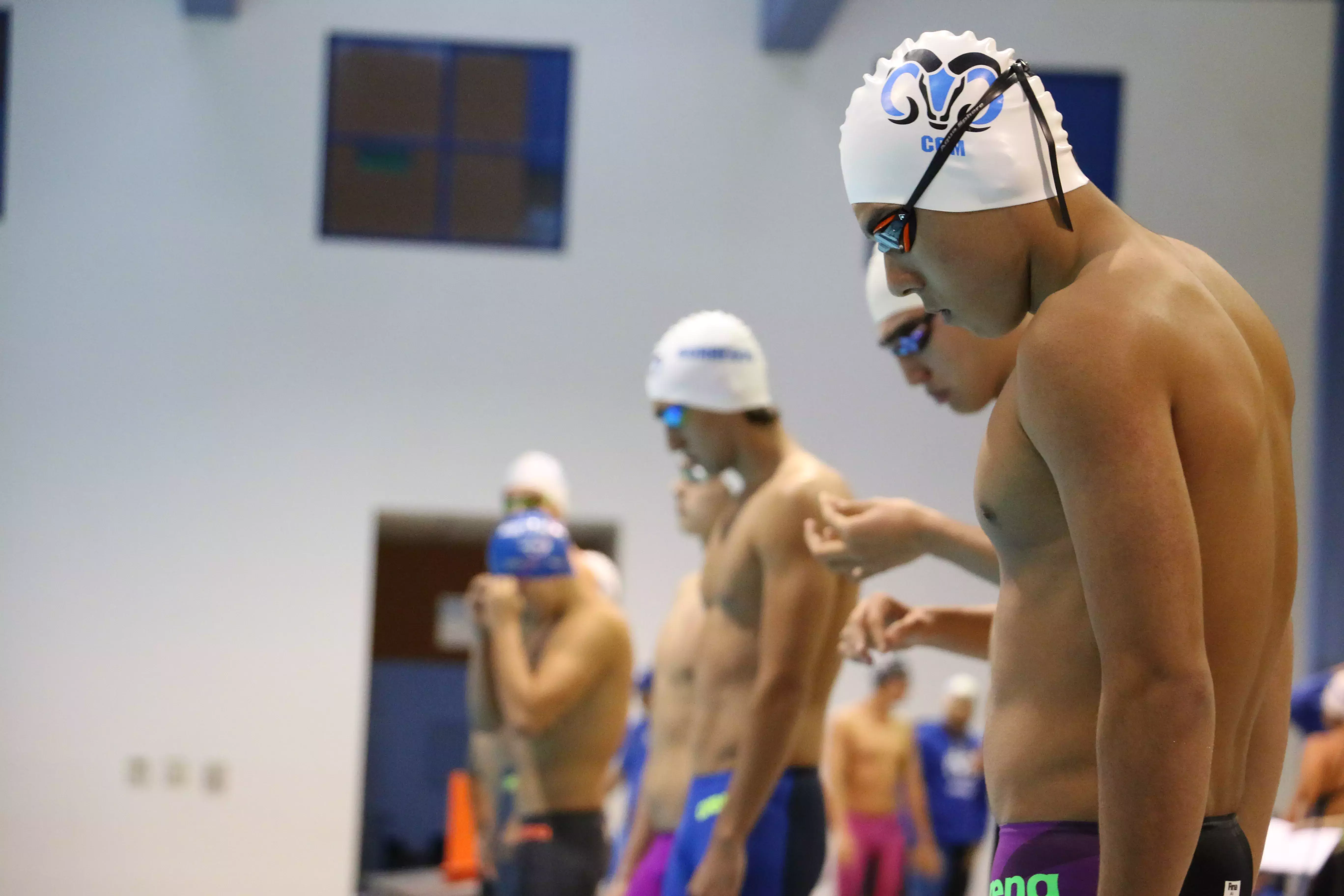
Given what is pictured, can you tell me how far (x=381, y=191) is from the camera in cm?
430

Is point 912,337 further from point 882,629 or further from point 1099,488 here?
point 1099,488

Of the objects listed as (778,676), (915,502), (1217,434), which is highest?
(1217,434)

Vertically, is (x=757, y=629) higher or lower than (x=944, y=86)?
lower

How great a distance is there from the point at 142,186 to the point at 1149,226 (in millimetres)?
1797

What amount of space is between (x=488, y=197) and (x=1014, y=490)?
3925 mm

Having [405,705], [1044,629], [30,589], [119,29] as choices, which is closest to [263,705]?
[30,589]

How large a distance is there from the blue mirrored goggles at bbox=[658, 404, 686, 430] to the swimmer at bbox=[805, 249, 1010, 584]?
594mm

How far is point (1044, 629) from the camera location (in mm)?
1137

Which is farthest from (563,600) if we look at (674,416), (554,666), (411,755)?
(411,755)

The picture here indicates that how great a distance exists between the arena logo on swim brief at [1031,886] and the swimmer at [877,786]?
5.32 m

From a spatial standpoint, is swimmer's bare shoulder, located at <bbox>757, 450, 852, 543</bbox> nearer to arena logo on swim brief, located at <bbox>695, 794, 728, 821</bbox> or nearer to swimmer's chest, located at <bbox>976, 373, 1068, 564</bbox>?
arena logo on swim brief, located at <bbox>695, 794, 728, 821</bbox>

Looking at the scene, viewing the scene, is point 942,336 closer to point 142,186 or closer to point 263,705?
point 142,186

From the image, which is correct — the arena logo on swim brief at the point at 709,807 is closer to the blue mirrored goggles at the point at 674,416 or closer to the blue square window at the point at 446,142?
the blue mirrored goggles at the point at 674,416

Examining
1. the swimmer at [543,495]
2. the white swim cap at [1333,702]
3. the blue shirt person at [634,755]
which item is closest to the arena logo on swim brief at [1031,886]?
the blue shirt person at [634,755]
